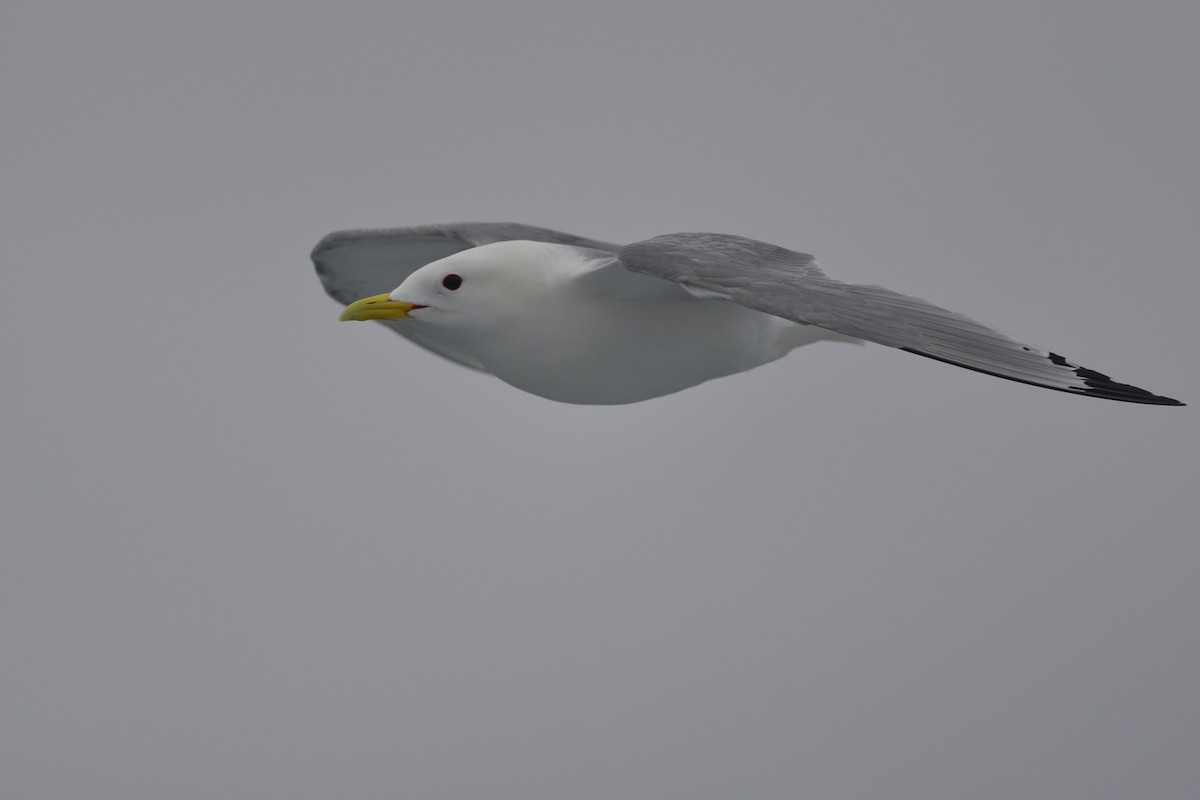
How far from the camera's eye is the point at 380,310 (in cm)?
905

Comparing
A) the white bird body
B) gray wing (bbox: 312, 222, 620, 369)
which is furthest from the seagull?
gray wing (bbox: 312, 222, 620, 369)

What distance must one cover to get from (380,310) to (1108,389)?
4.11 meters

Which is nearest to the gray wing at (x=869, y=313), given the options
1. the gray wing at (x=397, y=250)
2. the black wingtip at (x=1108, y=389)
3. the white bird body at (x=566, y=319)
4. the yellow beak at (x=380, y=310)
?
the black wingtip at (x=1108, y=389)

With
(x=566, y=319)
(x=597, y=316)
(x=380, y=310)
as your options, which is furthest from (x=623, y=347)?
(x=380, y=310)

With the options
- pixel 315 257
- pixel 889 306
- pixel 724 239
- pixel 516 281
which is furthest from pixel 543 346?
pixel 315 257

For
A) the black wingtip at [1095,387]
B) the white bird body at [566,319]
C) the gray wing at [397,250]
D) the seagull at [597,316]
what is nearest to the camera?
the black wingtip at [1095,387]

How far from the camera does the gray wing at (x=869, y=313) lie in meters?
7.11

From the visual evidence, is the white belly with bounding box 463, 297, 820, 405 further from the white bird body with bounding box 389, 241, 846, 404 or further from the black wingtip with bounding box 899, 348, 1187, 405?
the black wingtip with bounding box 899, 348, 1187, 405

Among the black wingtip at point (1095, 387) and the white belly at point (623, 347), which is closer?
the black wingtip at point (1095, 387)

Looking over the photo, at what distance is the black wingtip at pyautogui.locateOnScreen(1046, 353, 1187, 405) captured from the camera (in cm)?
698

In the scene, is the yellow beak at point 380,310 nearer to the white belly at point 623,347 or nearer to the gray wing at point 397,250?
the white belly at point 623,347

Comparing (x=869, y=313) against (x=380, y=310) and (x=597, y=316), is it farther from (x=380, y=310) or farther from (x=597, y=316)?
(x=380, y=310)

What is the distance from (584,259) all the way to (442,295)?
851mm

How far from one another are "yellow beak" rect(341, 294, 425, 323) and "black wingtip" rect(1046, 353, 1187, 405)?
147 inches
